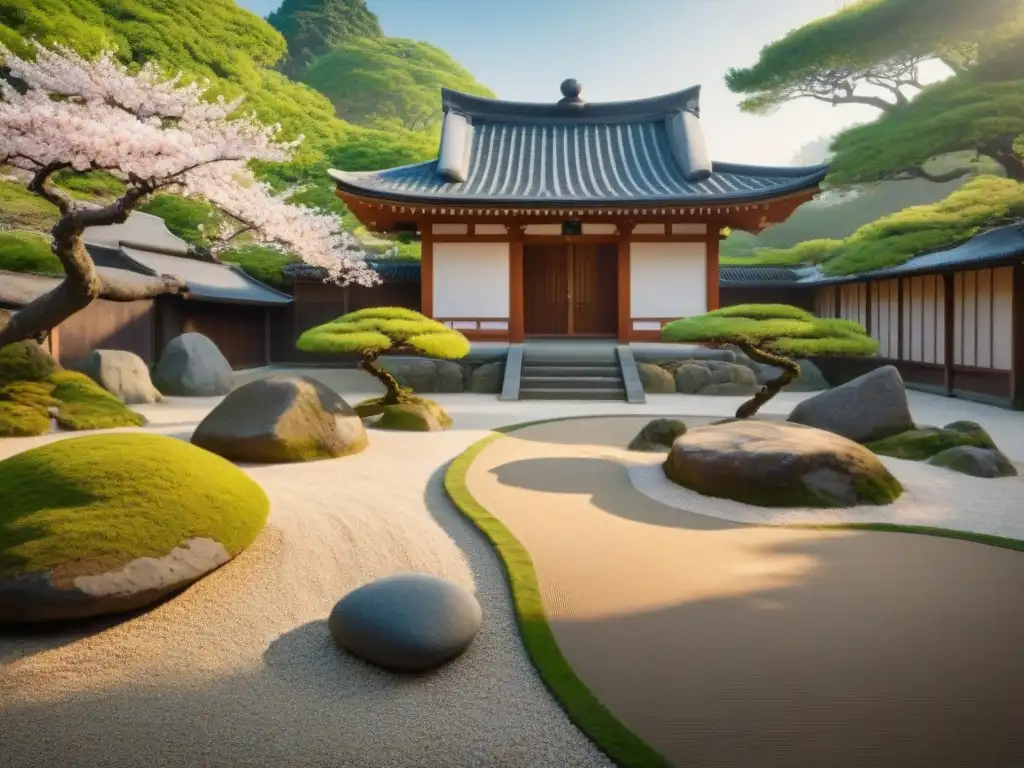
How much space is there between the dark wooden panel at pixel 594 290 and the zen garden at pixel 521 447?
0.08 meters

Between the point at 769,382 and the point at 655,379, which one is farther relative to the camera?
the point at 655,379

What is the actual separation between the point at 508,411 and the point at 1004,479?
6.82 m

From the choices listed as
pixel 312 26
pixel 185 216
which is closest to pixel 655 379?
pixel 185 216

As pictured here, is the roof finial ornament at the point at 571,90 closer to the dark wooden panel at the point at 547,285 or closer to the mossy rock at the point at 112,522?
the dark wooden panel at the point at 547,285

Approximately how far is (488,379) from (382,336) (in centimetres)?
525

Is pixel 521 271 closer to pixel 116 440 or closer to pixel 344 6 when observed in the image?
pixel 116 440

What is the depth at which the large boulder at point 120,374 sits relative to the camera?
11195mm

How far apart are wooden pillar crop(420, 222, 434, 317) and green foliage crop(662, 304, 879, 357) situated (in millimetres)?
8097

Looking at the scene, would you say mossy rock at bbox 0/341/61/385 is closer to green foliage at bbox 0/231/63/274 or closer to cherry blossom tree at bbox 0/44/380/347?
cherry blossom tree at bbox 0/44/380/347

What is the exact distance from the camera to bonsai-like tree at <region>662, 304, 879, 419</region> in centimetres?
853

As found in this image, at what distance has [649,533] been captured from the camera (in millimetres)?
4746

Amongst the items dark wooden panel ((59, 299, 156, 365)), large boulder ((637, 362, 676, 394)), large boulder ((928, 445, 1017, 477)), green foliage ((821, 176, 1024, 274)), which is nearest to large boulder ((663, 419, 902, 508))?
large boulder ((928, 445, 1017, 477))

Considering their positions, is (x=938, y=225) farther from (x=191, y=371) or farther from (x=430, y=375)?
(x=191, y=371)

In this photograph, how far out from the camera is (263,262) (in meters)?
19.6
